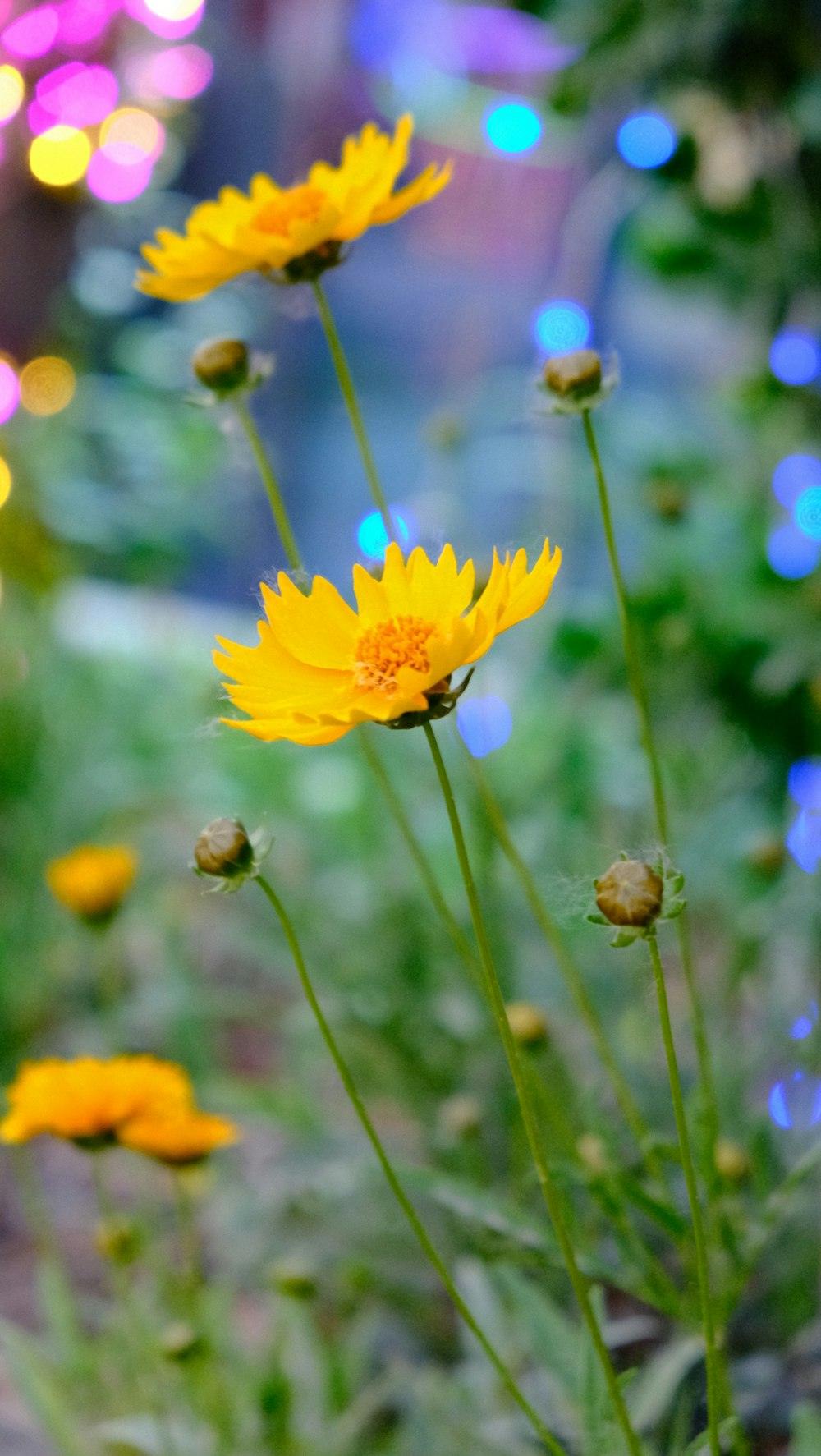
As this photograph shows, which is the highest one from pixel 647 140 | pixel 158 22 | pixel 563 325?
pixel 158 22

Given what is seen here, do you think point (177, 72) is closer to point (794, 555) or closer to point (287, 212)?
point (794, 555)

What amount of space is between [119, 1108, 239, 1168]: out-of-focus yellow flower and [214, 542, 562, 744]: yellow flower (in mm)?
219

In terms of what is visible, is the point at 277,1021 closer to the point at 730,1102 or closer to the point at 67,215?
the point at 730,1102

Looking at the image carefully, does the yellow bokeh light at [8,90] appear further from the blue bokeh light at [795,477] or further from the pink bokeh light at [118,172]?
the blue bokeh light at [795,477]

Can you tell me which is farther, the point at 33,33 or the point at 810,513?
the point at 33,33

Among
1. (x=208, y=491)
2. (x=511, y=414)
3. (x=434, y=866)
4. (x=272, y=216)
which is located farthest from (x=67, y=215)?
(x=272, y=216)

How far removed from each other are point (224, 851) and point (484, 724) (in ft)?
1.48

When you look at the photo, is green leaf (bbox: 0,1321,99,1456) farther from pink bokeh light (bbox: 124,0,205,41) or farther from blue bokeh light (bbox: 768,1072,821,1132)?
pink bokeh light (bbox: 124,0,205,41)

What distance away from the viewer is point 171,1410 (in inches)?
22.0

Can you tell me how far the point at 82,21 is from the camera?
4.06 feet

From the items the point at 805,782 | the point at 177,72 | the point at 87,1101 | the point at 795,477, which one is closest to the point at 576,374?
the point at 87,1101

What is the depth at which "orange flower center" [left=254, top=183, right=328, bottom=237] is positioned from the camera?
15.4 inches

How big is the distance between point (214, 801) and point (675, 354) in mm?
1474

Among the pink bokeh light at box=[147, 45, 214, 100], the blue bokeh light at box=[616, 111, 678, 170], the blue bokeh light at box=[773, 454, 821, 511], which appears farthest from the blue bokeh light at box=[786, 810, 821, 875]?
the pink bokeh light at box=[147, 45, 214, 100]
